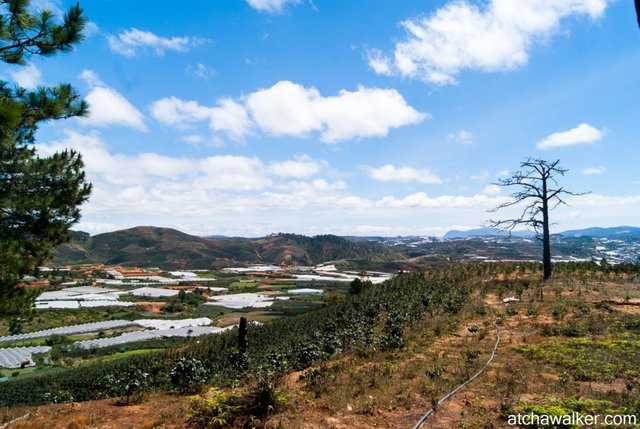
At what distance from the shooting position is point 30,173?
1080 cm

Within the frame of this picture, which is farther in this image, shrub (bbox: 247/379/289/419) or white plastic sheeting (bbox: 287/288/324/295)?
white plastic sheeting (bbox: 287/288/324/295)

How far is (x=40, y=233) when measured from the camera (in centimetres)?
1116

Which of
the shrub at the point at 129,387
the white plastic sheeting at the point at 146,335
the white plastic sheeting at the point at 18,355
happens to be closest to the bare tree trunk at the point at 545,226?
the shrub at the point at 129,387

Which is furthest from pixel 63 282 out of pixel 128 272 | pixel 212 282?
pixel 212 282

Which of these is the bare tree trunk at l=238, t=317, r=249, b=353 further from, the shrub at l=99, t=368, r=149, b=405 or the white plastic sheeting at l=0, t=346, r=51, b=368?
the white plastic sheeting at l=0, t=346, r=51, b=368

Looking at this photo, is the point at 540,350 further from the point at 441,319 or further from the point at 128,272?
the point at 128,272

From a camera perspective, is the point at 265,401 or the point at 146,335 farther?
the point at 146,335

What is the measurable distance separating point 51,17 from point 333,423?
369 inches

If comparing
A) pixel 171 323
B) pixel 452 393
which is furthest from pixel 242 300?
pixel 452 393

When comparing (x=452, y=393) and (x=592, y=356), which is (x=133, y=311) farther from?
(x=592, y=356)

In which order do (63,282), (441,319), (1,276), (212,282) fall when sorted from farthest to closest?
1. (212,282)
2. (63,282)
3. (441,319)
4. (1,276)

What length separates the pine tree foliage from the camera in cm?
688

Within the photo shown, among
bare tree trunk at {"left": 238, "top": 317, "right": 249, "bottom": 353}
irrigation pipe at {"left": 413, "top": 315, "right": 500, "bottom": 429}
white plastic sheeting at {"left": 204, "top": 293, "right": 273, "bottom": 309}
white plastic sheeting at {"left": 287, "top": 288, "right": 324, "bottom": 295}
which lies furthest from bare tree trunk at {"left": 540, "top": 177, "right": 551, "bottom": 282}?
white plastic sheeting at {"left": 287, "top": 288, "right": 324, "bottom": 295}

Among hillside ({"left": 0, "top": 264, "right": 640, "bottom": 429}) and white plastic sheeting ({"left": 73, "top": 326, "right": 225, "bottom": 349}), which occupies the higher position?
hillside ({"left": 0, "top": 264, "right": 640, "bottom": 429})
